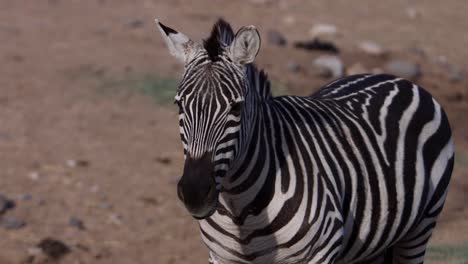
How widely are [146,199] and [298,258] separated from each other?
14.3ft

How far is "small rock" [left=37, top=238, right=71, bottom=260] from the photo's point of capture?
7.27 metres

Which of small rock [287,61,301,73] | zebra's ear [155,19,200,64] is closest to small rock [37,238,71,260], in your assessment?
zebra's ear [155,19,200,64]

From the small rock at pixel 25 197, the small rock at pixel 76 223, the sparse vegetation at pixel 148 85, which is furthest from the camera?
the sparse vegetation at pixel 148 85

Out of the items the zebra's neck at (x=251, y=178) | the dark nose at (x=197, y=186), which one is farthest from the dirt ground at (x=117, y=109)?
the dark nose at (x=197, y=186)

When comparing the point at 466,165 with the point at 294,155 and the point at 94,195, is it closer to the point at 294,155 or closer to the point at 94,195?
the point at 94,195

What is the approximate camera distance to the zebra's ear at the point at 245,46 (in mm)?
3795

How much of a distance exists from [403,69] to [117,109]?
13.5 feet

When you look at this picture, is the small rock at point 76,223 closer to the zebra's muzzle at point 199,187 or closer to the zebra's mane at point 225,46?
the zebra's mane at point 225,46

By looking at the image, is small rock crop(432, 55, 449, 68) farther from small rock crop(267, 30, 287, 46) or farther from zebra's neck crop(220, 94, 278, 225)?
zebra's neck crop(220, 94, 278, 225)

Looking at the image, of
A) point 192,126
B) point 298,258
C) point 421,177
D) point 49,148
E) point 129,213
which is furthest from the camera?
point 49,148

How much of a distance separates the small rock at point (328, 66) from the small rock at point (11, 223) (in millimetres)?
4880

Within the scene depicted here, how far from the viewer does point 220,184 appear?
3770 mm

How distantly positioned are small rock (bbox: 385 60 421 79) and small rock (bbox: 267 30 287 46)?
1.50 m

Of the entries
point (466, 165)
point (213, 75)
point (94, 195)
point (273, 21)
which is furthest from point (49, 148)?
point (273, 21)
